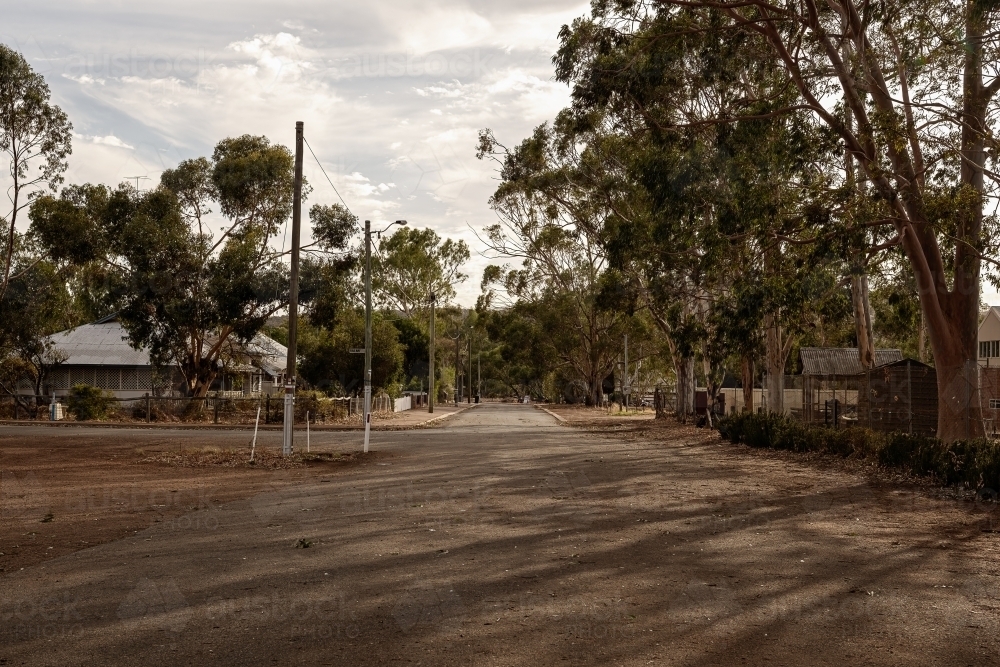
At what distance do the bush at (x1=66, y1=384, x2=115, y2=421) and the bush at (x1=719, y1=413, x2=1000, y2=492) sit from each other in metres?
26.8

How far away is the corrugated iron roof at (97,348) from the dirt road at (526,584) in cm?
3774

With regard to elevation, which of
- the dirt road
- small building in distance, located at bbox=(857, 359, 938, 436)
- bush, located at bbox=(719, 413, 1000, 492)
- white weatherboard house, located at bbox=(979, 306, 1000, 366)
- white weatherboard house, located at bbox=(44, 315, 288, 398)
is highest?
white weatherboard house, located at bbox=(979, 306, 1000, 366)

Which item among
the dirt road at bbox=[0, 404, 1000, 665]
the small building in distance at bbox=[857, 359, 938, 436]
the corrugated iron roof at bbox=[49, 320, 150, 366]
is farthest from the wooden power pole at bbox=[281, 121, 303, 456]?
the corrugated iron roof at bbox=[49, 320, 150, 366]

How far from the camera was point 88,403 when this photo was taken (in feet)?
133

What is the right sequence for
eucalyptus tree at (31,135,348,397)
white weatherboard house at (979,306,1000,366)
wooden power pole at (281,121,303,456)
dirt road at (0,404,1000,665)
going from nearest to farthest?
1. dirt road at (0,404,1000,665)
2. wooden power pole at (281,121,303,456)
3. eucalyptus tree at (31,135,348,397)
4. white weatherboard house at (979,306,1000,366)

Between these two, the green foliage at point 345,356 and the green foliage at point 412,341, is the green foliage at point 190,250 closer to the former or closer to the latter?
the green foliage at point 345,356

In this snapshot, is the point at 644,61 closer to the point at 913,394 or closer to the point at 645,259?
the point at 645,259

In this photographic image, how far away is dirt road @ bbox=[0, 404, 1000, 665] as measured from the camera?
6188mm

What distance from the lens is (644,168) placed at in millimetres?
22906

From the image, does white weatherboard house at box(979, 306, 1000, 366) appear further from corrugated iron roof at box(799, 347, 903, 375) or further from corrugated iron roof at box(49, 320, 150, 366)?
corrugated iron roof at box(49, 320, 150, 366)

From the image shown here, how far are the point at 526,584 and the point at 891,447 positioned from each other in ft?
40.7

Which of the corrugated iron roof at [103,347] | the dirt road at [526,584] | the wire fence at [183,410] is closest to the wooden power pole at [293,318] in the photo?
→ the dirt road at [526,584]

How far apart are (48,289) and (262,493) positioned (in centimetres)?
3262

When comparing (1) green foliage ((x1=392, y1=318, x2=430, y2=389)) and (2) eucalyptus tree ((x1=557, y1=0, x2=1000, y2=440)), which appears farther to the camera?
(1) green foliage ((x1=392, y1=318, x2=430, y2=389))
